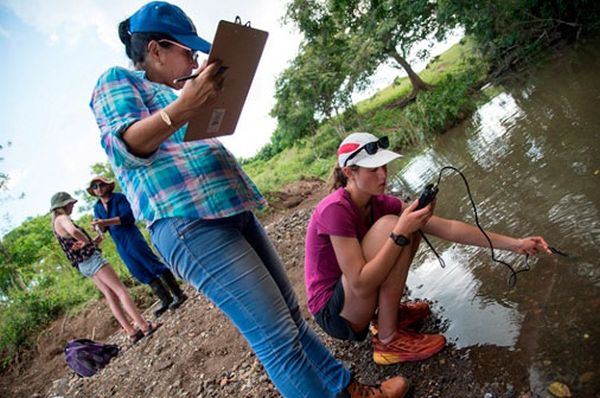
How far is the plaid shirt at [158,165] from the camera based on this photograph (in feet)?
4.42

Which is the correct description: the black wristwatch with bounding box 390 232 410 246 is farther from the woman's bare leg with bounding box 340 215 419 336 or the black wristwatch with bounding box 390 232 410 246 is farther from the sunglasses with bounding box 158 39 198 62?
the sunglasses with bounding box 158 39 198 62

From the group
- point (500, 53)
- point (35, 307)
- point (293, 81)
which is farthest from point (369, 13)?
point (35, 307)

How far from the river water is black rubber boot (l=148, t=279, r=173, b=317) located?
3605mm

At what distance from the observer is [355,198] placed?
216 centimetres

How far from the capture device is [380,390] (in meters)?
1.80

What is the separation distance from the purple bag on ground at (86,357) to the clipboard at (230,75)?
14.6 feet

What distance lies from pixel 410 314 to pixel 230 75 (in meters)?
1.89

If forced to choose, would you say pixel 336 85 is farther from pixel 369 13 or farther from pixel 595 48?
pixel 595 48

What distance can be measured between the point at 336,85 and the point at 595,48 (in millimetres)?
11913

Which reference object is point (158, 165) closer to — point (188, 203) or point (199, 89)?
point (188, 203)

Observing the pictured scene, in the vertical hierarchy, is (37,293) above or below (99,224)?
above

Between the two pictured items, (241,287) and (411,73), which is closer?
(241,287)

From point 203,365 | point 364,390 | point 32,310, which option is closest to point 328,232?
point 364,390

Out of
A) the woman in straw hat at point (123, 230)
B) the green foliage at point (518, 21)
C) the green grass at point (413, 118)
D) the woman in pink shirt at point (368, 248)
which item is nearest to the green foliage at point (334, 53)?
the green grass at point (413, 118)
